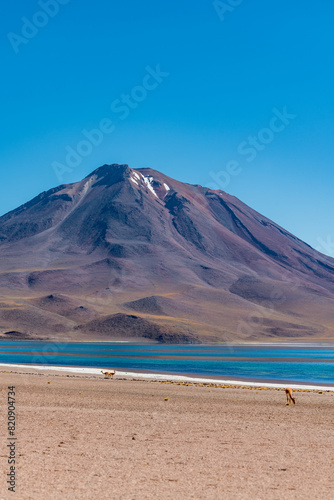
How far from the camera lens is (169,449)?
54.0ft

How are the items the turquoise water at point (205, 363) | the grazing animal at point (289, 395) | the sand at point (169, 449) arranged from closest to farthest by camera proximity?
the sand at point (169, 449) < the grazing animal at point (289, 395) < the turquoise water at point (205, 363)

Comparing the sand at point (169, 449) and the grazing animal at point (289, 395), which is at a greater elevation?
the grazing animal at point (289, 395)

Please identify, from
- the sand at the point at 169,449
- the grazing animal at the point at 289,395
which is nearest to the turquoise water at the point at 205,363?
the grazing animal at the point at 289,395

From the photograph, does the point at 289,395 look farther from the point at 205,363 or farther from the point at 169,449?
the point at 205,363

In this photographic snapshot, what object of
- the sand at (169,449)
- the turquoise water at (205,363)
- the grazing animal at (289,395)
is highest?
the turquoise water at (205,363)

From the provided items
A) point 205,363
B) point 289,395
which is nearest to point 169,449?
point 289,395

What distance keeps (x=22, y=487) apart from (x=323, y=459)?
7.55m

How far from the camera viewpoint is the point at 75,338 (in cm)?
18025

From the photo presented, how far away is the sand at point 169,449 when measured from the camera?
1243 cm

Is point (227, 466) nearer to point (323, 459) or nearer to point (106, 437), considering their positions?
point (323, 459)

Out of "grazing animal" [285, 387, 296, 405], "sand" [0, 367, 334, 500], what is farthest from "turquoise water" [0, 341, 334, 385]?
"sand" [0, 367, 334, 500]

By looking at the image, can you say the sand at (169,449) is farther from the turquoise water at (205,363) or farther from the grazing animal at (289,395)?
the turquoise water at (205,363)

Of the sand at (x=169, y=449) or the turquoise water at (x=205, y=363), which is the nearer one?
the sand at (x=169, y=449)

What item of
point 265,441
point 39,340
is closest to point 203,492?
point 265,441
